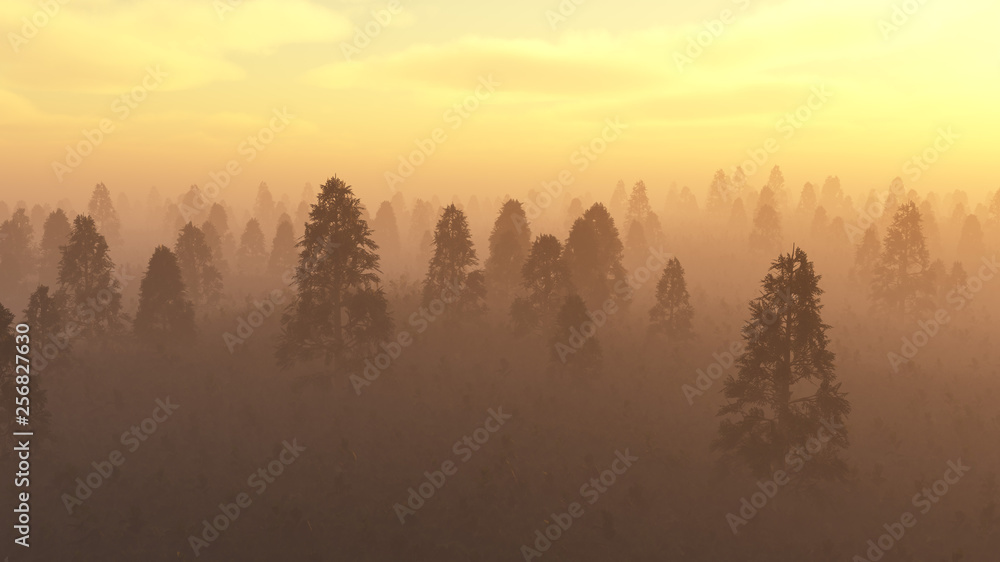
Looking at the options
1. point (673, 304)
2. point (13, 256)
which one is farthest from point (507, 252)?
point (13, 256)

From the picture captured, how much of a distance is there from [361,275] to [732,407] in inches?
720

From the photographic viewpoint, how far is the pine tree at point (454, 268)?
40688 millimetres

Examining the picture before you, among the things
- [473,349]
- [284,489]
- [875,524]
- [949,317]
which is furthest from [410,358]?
[949,317]

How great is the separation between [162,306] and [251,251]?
48183 mm

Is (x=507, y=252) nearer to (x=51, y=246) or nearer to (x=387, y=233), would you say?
(x=51, y=246)

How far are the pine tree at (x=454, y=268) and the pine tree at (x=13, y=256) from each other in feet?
164

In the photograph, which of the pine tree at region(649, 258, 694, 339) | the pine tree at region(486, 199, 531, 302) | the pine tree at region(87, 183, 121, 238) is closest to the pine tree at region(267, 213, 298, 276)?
the pine tree at region(486, 199, 531, 302)

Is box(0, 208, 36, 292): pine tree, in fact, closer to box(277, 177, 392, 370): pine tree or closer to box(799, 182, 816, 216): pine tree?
box(277, 177, 392, 370): pine tree

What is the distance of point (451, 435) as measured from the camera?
29922 mm

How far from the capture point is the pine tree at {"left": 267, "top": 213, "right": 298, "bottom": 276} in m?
74.7

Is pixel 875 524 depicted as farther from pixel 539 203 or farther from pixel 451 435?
pixel 539 203

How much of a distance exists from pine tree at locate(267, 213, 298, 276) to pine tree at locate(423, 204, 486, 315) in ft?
127

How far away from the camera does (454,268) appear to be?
4159 centimetres

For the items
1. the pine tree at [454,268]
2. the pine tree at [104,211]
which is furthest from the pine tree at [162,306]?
the pine tree at [104,211]
